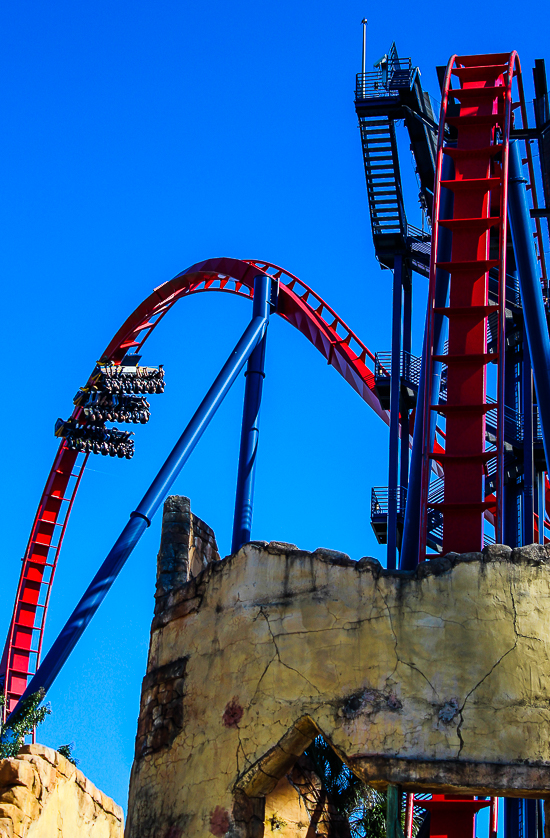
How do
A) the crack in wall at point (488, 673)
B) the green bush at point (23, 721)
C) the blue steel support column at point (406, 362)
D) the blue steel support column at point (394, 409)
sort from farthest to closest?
1. the blue steel support column at point (406, 362)
2. the blue steel support column at point (394, 409)
3. the green bush at point (23, 721)
4. the crack in wall at point (488, 673)

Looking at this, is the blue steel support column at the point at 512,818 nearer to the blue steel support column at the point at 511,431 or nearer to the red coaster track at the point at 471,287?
the blue steel support column at the point at 511,431

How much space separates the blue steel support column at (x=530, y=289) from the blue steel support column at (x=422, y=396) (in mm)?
846

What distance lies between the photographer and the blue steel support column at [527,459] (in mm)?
14211

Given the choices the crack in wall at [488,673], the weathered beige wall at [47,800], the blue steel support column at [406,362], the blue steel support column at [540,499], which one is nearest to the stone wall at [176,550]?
the crack in wall at [488,673]

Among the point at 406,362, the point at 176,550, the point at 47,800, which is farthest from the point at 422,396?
the point at 47,800

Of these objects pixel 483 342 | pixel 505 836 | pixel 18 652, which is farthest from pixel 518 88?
pixel 18 652

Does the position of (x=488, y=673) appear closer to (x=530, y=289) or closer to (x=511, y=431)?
(x=530, y=289)

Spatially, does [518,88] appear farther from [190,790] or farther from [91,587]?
[190,790]

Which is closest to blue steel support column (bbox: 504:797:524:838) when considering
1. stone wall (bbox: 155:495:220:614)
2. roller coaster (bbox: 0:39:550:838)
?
roller coaster (bbox: 0:39:550:838)

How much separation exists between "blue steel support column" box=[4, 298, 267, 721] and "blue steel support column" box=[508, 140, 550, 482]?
421 cm

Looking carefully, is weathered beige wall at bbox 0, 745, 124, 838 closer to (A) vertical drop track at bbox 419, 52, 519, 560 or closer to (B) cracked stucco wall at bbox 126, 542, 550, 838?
(B) cracked stucco wall at bbox 126, 542, 550, 838

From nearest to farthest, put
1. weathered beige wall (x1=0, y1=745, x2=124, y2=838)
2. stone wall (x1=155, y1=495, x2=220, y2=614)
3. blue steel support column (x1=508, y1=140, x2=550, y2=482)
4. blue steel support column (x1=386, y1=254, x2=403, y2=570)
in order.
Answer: stone wall (x1=155, y1=495, x2=220, y2=614) → weathered beige wall (x1=0, y1=745, x2=124, y2=838) → blue steel support column (x1=508, y1=140, x2=550, y2=482) → blue steel support column (x1=386, y1=254, x2=403, y2=570)

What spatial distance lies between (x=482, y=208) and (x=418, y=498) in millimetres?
3914

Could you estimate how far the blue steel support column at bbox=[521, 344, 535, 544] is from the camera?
46.6 feet
